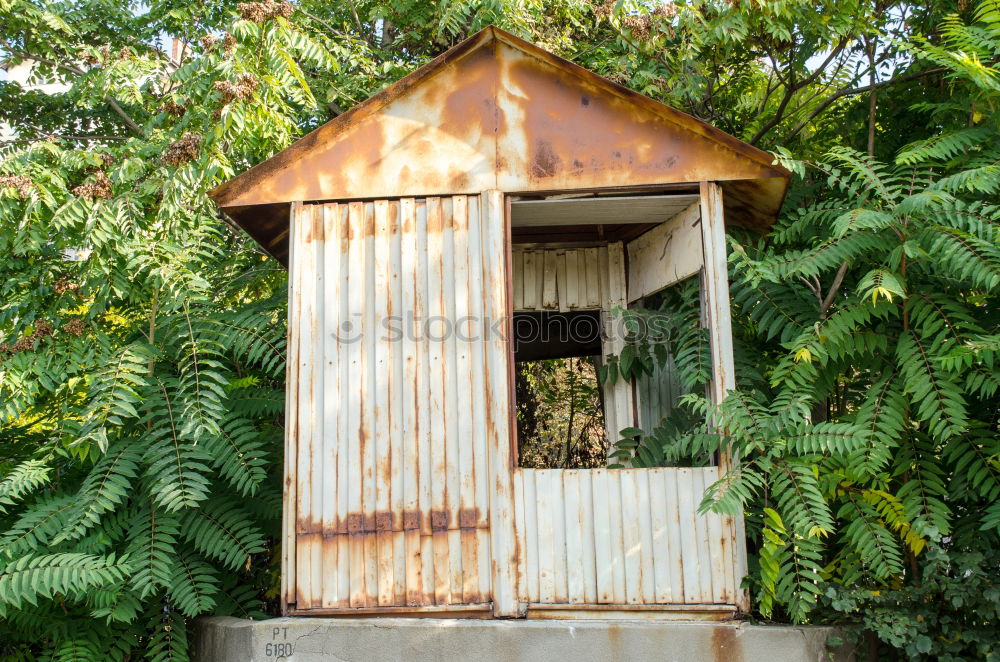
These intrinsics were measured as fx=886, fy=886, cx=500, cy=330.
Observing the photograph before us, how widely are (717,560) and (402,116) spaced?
376cm

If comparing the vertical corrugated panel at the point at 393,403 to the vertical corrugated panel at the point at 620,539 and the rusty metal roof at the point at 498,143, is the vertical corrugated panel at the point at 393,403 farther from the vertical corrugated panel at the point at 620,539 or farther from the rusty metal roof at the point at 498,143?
the vertical corrugated panel at the point at 620,539

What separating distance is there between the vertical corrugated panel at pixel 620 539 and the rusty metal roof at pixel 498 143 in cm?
205

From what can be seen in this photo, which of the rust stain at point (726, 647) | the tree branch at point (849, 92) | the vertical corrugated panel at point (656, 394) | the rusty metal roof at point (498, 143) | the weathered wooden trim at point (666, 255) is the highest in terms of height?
the tree branch at point (849, 92)

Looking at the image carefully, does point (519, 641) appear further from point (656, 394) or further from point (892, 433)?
point (656, 394)

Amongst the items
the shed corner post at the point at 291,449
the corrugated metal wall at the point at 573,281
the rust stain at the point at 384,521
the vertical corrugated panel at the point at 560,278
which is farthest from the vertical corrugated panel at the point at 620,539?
the vertical corrugated panel at the point at 560,278

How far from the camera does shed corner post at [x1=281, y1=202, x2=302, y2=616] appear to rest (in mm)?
5887

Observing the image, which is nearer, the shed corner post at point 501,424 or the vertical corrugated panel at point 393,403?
the shed corner post at point 501,424

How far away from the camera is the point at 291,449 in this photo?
6.07m

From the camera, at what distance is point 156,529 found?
6188 mm

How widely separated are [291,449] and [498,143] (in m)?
2.59

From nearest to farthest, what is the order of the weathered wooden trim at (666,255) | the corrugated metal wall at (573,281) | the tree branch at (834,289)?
the tree branch at (834,289) → the weathered wooden trim at (666,255) → the corrugated metal wall at (573,281)

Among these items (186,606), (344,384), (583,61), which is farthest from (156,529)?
(583,61)

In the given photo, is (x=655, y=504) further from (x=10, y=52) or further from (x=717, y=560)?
(x=10, y=52)

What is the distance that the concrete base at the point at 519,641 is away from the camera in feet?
18.0
